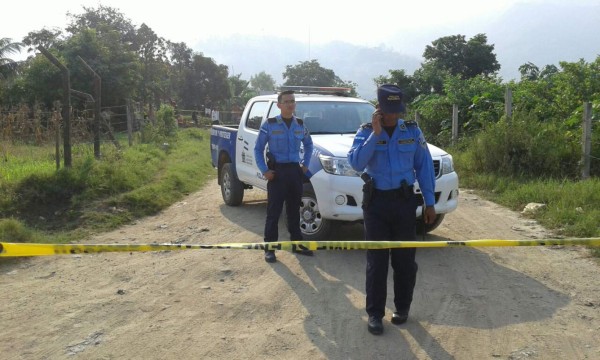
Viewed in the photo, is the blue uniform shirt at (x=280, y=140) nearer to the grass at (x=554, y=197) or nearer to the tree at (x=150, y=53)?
the grass at (x=554, y=197)

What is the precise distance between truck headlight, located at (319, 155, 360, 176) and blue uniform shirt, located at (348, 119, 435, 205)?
5.98ft

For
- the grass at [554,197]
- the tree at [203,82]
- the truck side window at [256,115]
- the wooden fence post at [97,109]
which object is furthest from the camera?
the tree at [203,82]

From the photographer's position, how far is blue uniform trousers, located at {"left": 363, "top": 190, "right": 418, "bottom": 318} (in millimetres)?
3916

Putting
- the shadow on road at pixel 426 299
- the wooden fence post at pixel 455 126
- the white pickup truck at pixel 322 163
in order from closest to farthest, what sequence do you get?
the shadow on road at pixel 426 299 < the white pickup truck at pixel 322 163 < the wooden fence post at pixel 455 126

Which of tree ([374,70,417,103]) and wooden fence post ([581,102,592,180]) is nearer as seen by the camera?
wooden fence post ([581,102,592,180])

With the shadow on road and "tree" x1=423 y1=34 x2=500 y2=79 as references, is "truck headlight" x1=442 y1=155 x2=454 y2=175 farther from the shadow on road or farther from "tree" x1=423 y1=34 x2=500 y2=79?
"tree" x1=423 y1=34 x2=500 y2=79

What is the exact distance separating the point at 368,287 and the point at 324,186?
2.00 m

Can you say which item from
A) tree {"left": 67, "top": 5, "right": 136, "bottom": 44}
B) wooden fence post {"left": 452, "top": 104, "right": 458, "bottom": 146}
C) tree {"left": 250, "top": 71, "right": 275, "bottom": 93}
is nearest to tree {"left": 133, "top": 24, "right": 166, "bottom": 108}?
tree {"left": 67, "top": 5, "right": 136, "bottom": 44}

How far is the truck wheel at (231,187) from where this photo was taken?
28.4 ft

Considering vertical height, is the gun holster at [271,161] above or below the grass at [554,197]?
above

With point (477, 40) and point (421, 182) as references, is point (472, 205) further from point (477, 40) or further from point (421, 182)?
point (477, 40)

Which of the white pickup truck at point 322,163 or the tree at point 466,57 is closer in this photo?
the white pickup truck at point 322,163

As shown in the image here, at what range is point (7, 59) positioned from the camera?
105ft

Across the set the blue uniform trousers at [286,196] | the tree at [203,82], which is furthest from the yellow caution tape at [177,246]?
the tree at [203,82]
